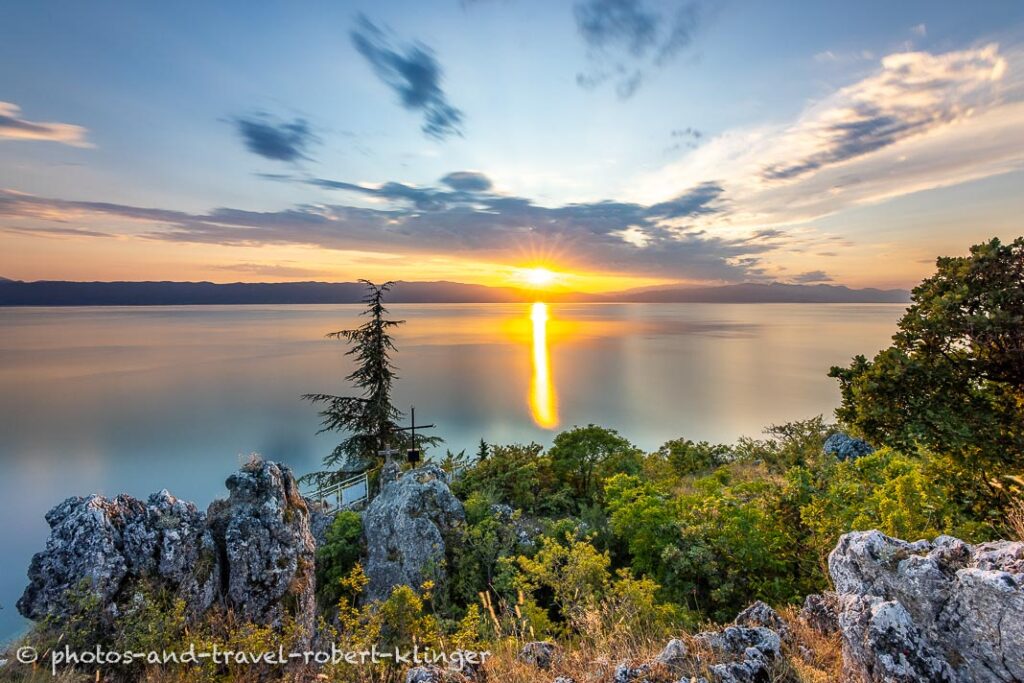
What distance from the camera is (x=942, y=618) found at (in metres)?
4.11

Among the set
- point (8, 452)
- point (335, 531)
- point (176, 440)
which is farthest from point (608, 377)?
point (8, 452)

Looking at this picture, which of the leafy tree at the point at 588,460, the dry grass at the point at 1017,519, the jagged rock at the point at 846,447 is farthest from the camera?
the jagged rock at the point at 846,447

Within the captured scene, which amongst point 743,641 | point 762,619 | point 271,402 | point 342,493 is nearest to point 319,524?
point 342,493

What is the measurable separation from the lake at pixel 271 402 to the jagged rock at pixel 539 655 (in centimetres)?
732

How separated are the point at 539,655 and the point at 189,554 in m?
6.42

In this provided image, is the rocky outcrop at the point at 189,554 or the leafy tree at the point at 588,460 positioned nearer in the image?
the rocky outcrop at the point at 189,554

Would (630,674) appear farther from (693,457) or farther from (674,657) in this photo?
(693,457)

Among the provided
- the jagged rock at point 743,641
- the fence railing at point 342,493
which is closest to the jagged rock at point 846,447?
the jagged rock at point 743,641

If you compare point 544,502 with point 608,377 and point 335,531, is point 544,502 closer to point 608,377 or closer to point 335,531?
point 335,531

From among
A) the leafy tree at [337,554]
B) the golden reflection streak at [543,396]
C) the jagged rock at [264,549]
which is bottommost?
the golden reflection streak at [543,396]

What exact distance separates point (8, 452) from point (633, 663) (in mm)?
55375

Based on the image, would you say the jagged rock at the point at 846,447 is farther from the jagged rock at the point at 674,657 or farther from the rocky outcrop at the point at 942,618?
the jagged rock at the point at 674,657

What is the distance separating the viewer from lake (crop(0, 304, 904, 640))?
33.7 meters

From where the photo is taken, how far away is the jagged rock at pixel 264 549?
25.6 feet
